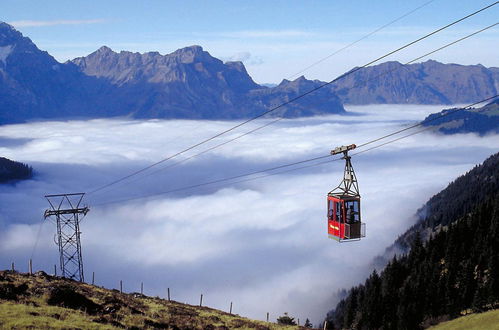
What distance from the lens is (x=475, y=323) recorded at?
357 feet

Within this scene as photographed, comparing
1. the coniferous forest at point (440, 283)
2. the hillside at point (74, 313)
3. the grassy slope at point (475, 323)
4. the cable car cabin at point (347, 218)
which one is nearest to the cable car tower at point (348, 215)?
the cable car cabin at point (347, 218)

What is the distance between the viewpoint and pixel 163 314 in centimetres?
5759

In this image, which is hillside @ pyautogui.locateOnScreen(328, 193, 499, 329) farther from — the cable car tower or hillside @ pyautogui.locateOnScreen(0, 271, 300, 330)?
the cable car tower

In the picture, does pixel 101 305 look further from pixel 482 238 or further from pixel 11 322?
pixel 482 238

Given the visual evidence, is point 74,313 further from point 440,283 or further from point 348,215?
point 440,283

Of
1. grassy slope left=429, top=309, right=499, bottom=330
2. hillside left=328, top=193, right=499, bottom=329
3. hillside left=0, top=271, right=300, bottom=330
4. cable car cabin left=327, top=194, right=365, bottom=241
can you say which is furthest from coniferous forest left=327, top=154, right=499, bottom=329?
cable car cabin left=327, top=194, right=365, bottom=241

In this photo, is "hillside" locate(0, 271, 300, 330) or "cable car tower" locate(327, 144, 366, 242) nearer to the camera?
"hillside" locate(0, 271, 300, 330)

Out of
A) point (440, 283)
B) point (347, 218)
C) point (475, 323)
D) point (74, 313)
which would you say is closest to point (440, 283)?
point (440, 283)

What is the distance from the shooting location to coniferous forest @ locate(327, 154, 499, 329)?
13150cm

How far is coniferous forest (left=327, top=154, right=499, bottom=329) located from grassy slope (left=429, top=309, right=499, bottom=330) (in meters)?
5.69

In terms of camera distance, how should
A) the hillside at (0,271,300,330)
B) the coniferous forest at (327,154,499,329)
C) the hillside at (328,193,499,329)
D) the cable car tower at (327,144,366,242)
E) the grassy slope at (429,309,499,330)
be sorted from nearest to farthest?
1. the hillside at (0,271,300,330)
2. the cable car tower at (327,144,366,242)
3. the grassy slope at (429,309,499,330)
4. the coniferous forest at (327,154,499,329)
5. the hillside at (328,193,499,329)

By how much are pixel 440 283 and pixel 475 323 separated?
3446 cm

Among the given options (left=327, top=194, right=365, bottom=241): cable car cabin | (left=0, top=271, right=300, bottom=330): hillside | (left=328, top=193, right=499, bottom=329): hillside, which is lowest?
(left=328, top=193, right=499, bottom=329): hillside

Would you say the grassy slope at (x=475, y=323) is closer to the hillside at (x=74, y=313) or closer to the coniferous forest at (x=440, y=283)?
the coniferous forest at (x=440, y=283)
